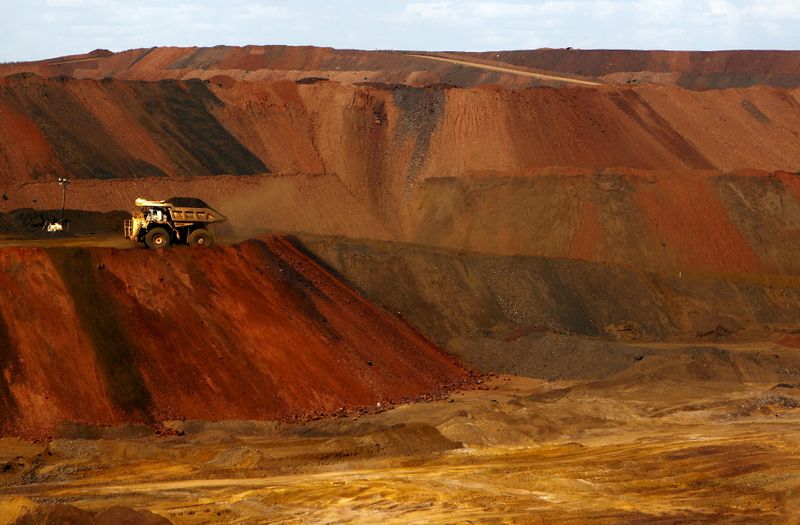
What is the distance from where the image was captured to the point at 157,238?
44.7m

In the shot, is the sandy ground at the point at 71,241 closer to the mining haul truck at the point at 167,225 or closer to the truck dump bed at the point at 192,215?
the mining haul truck at the point at 167,225

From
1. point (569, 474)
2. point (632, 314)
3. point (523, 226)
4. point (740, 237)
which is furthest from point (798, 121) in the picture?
point (569, 474)

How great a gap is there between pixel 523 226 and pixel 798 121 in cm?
3254

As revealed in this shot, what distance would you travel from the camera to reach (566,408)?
41.0 m

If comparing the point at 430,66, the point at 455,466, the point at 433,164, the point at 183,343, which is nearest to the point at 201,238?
the point at 183,343

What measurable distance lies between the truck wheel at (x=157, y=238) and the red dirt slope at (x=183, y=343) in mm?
1490

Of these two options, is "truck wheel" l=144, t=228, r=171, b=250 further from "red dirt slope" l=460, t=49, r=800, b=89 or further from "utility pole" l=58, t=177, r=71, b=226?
"red dirt slope" l=460, t=49, r=800, b=89

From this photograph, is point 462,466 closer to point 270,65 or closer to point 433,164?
point 433,164

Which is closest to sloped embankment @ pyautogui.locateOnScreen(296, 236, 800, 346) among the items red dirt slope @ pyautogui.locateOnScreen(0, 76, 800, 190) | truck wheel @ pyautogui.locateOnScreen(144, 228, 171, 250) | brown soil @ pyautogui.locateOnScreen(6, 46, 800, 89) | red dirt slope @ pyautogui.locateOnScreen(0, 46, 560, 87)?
truck wheel @ pyautogui.locateOnScreen(144, 228, 171, 250)

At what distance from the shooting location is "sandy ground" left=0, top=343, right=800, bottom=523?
94.5 ft

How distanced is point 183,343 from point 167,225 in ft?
20.0

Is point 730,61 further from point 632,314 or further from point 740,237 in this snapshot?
point 632,314

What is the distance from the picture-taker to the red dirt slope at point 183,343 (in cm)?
3725

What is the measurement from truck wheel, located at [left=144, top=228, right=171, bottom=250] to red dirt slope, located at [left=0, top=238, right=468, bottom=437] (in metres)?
1.49
